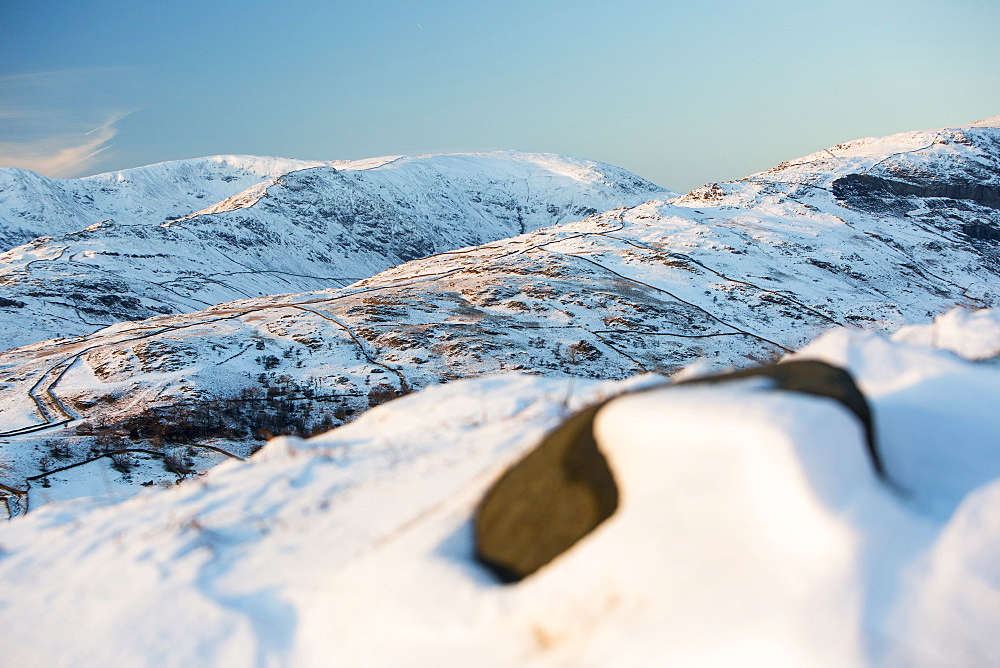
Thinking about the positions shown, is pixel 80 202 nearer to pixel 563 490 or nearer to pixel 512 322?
pixel 512 322

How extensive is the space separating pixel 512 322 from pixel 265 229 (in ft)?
292

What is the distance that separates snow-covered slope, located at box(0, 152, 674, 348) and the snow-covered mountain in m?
32.4

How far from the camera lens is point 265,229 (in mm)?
108875

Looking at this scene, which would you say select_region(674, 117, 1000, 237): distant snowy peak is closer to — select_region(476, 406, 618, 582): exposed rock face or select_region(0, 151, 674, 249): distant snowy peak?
select_region(476, 406, 618, 582): exposed rock face

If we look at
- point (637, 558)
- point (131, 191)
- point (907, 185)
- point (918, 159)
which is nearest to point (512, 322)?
point (637, 558)

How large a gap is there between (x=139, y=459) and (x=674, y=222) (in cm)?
4422

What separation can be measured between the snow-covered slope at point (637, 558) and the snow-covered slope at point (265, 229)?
189 feet

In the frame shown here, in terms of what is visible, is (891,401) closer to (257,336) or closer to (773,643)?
(773,643)

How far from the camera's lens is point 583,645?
329 cm

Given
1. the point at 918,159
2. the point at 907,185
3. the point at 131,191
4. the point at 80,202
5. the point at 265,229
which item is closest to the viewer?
the point at 907,185

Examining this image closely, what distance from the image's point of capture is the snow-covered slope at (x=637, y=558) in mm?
2949

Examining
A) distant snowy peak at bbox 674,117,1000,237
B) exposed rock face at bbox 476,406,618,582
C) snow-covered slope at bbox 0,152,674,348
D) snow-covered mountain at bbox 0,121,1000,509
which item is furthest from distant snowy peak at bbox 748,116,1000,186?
snow-covered slope at bbox 0,152,674,348

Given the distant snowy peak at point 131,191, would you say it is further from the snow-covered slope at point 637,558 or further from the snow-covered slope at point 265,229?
the snow-covered slope at point 637,558

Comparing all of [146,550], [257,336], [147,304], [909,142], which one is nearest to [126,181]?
[147,304]
